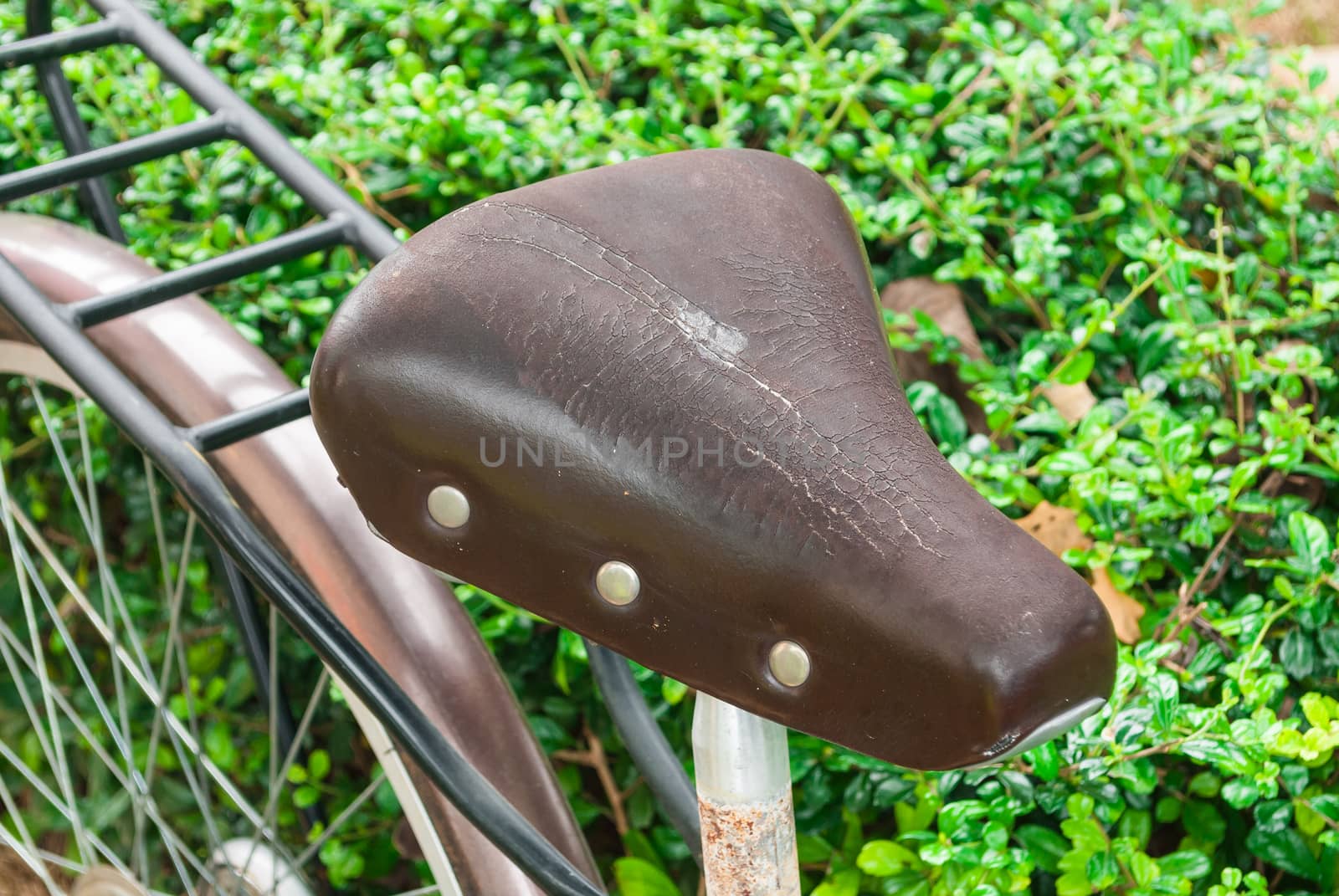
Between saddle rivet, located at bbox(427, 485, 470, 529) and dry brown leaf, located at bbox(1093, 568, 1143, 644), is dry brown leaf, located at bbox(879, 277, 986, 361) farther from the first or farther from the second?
saddle rivet, located at bbox(427, 485, 470, 529)

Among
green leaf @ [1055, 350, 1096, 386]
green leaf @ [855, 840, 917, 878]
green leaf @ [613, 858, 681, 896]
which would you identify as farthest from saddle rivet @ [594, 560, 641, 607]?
green leaf @ [1055, 350, 1096, 386]

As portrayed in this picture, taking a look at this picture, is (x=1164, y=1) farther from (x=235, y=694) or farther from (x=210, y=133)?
(x=235, y=694)

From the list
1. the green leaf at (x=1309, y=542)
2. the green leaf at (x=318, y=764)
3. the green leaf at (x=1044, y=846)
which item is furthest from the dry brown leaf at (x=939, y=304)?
the green leaf at (x=318, y=764)

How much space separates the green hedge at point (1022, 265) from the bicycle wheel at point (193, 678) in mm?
213

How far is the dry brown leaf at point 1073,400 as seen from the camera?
122 cm

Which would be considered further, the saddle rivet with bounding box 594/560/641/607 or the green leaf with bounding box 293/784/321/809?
the green leaf with bounding box 293/784/321/809

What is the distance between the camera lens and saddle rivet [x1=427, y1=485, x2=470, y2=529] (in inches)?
23.3

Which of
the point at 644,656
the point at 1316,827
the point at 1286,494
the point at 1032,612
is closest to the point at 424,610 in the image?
the point at 644,656

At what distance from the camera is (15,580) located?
1.51 meters

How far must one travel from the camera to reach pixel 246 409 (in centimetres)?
79

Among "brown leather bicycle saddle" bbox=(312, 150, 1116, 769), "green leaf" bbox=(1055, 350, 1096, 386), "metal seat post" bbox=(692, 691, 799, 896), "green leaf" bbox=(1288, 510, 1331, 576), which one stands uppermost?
"brown leather bicycle saddle" bbox=(312, 150, 1116, 769)

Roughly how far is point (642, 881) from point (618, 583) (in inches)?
24.1

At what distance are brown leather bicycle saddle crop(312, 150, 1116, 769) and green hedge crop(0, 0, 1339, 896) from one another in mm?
427

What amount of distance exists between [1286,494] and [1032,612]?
787 millimetres
